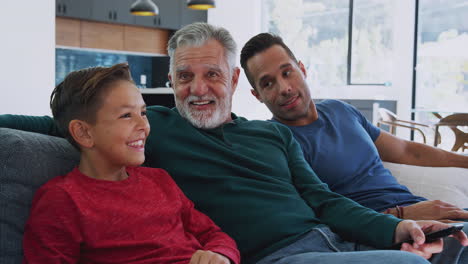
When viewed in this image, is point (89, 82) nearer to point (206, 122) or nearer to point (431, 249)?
point (206, 122)

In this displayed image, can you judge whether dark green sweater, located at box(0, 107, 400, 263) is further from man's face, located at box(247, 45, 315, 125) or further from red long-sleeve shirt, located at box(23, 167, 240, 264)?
man's face, located at box(247, 45, 315, 125)

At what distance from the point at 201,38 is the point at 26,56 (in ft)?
11.2

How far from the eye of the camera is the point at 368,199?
2014mm

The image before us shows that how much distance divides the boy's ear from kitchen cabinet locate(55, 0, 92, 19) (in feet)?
20.0

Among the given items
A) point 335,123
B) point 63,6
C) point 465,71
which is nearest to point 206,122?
point 335,123

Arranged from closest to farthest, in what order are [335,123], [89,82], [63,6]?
[89,82]
[335,123]
[63,6]

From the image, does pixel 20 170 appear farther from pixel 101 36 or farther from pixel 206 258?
pixel 101 36

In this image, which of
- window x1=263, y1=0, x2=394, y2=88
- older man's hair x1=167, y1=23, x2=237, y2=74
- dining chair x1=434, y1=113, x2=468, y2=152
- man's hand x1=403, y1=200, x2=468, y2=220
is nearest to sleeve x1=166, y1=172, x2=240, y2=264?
older man's hair x1=167, y1=23, x2=237, y2=74

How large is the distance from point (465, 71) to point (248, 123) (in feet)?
21.8

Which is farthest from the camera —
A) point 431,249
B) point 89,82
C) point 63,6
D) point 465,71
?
point 465,71

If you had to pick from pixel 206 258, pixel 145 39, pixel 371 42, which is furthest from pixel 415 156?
pixel 371 42

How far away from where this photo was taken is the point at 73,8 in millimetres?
7172

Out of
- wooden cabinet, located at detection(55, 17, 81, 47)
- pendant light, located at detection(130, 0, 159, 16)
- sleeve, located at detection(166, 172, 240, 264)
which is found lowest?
sleeve, located at detection(166, 172, 240, 264)

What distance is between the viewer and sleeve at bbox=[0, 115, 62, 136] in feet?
4.85
